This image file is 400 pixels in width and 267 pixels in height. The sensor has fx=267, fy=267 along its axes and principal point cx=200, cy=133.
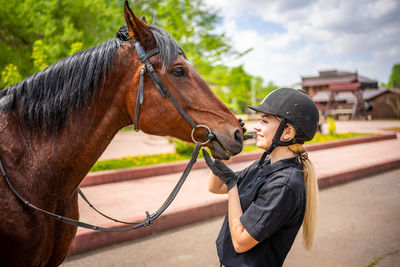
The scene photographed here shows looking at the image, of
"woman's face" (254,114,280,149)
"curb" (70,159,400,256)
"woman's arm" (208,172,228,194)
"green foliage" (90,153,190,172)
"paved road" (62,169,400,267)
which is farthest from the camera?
"green foliage" (90,153,190,172)

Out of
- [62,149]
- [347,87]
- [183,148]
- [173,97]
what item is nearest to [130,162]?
[183,148]

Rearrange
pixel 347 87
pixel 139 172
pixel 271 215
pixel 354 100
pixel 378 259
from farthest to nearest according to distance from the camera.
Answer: pixel 354 100, pixel 347 87, pixel 139 172, pixel 378 259, pixel 271 215

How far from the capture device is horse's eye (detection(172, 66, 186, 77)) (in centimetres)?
169

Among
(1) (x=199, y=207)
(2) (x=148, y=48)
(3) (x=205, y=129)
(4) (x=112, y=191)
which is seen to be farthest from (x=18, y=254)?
(4) (x=112, y=191)

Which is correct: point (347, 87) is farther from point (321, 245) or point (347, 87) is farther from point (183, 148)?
point (321, 245)

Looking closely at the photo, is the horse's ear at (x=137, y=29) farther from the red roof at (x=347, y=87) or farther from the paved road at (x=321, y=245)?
the red roof at (x=347, y=87)

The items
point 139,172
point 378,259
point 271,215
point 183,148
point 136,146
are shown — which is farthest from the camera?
point 136,146

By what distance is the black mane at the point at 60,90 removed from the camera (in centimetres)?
160

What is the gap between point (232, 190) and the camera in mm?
1570

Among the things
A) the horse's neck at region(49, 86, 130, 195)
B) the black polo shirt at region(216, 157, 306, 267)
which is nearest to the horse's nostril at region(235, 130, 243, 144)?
the black polo shirt at region(216, 157, 306, 267)

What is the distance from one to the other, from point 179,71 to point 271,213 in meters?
1.01

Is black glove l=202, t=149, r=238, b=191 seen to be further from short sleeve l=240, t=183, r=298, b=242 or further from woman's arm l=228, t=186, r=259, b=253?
short sleeve l=240, t=183, r=298, b=242

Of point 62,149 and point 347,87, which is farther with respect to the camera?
point 347,87

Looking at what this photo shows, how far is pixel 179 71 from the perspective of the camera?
5.60ft
